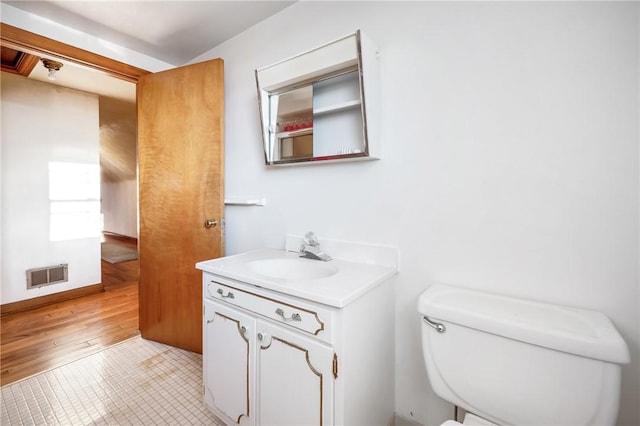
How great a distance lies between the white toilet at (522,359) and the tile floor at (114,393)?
Answer: 4.08 feet

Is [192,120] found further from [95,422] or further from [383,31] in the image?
[95,422]

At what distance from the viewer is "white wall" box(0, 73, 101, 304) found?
8.92 feet

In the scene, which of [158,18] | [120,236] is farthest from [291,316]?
[120,236]

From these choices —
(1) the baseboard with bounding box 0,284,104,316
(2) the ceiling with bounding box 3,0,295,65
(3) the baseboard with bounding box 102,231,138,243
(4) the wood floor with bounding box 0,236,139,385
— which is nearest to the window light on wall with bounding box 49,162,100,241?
(1) the baseboard with bounding box 0,284,104,316

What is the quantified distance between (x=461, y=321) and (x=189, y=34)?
2.39 meters

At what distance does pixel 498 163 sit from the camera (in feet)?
3.59

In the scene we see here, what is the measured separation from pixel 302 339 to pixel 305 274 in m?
0.47

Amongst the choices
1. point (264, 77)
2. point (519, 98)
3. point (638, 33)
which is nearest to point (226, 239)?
point (264, 77)

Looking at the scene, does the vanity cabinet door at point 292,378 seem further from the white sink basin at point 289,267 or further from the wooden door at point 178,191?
the wooden door at point 178,191

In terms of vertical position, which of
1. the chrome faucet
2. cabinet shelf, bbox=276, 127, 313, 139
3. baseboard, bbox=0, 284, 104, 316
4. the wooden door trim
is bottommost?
baseboard, bbox=0, 284, 104, 316

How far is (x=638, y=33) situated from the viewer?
88 centimetres

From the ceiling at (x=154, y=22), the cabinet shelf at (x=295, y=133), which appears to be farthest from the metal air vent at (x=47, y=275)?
the cabinet shelf at (x=295, y=133)

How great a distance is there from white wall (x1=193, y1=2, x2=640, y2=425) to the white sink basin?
0.21 m

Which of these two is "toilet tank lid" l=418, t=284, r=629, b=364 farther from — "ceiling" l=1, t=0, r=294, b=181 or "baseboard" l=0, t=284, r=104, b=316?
"baseboard" l=0, t=284, r=104, b=316
